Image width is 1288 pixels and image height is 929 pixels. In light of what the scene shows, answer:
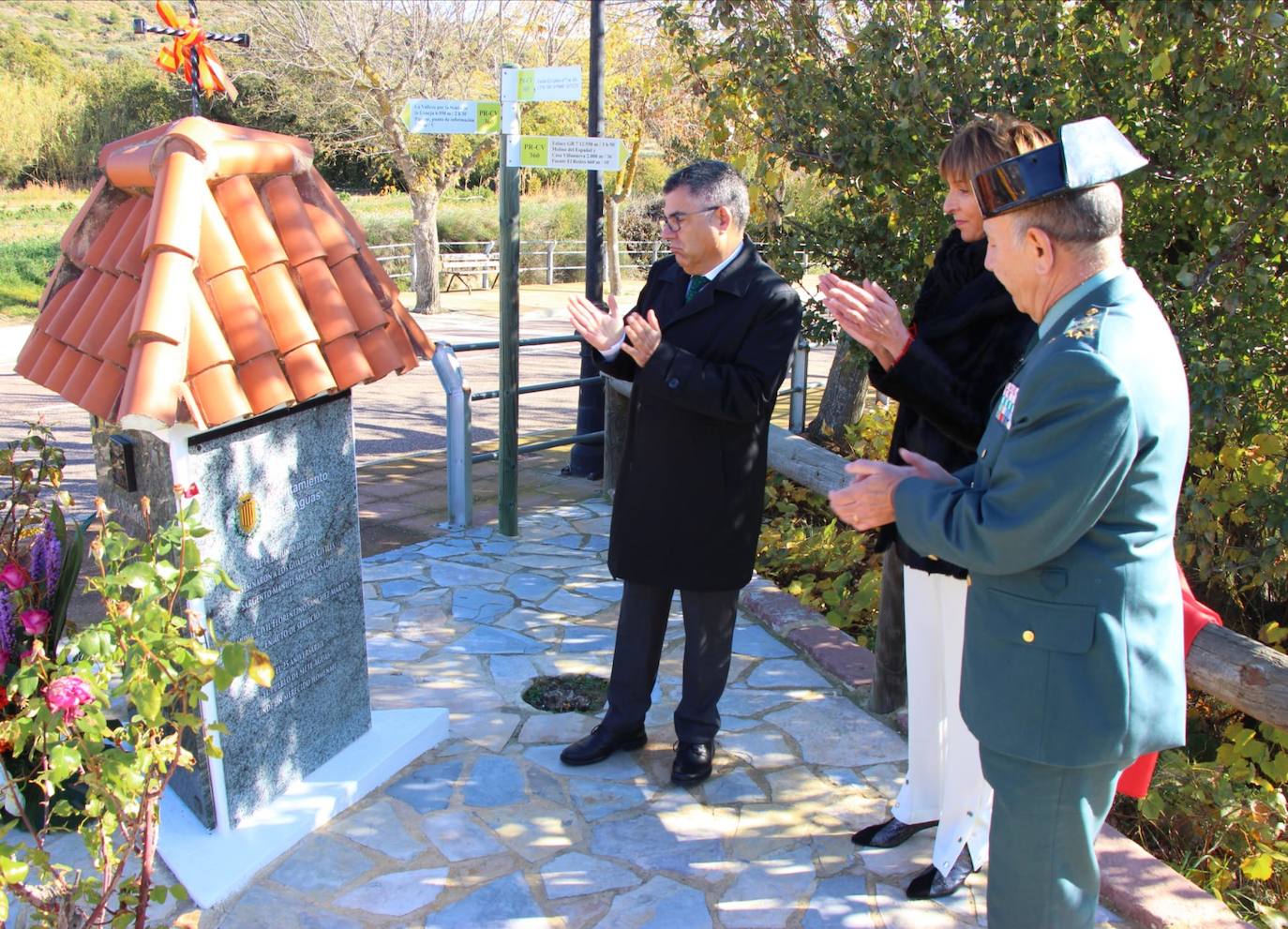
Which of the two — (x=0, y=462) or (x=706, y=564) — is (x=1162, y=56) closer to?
(x=706, y=564)

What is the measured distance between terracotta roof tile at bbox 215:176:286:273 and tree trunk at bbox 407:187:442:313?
61.2 ft

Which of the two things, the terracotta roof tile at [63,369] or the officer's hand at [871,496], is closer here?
the officer's hand at [871,496]

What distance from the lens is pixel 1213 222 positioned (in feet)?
12.4

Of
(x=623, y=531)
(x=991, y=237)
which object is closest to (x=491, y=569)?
(x=623, y=531)

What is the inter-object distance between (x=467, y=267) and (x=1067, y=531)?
971 inches

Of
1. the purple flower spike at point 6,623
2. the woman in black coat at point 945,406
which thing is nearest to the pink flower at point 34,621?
the purple flower spike at point 6,623

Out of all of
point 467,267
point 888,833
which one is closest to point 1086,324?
point 888,833

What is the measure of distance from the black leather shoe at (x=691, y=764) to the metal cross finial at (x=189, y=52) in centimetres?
234

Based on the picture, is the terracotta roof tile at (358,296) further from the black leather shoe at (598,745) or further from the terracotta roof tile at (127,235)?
the black leather shoe at (598,745)

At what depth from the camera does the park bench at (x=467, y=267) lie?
82.3 ft

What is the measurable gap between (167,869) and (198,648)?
1.11 metres

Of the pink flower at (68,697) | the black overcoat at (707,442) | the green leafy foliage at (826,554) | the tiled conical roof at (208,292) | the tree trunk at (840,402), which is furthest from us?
the tree trunk at (840,402)

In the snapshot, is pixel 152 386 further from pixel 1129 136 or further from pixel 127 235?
pixel 1129 136

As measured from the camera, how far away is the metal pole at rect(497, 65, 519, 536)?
19.4ft
